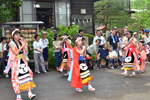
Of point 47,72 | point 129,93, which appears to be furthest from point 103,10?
point 129,93

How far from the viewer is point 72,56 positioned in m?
6.76

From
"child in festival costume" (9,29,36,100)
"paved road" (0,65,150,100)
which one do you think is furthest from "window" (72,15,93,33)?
"child in festival costume" (9,29,36,100)

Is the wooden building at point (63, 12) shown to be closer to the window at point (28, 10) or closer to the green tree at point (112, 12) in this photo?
the window at point (28, 10)

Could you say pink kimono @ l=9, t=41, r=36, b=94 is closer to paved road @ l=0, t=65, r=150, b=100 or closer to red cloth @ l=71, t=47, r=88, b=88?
paved road @ l=0, t=65, r=150, b=100

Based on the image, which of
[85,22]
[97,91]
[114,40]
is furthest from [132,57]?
[85,22]

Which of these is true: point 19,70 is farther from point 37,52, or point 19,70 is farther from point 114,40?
point 114,40

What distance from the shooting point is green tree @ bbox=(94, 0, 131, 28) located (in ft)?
82.8

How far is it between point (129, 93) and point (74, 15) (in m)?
13.1

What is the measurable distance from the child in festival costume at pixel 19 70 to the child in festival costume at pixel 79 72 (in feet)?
4.21

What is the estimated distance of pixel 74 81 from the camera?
6445mm

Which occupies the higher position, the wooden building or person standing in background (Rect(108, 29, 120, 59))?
the wooden building

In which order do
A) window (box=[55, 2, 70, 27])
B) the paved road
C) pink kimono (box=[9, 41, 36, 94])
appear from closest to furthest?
pink kimono (box=[9, 41, 36, 94])
the paved road
window (box=[55, 2, 70, 27])

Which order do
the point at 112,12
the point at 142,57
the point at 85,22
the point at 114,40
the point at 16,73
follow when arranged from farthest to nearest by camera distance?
1. the point at 112,12
2. the point at 85,22
3. the point at 114,40
4. the point at 142,57
5. the point at 16,73

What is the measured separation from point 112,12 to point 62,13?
31.6 feet
